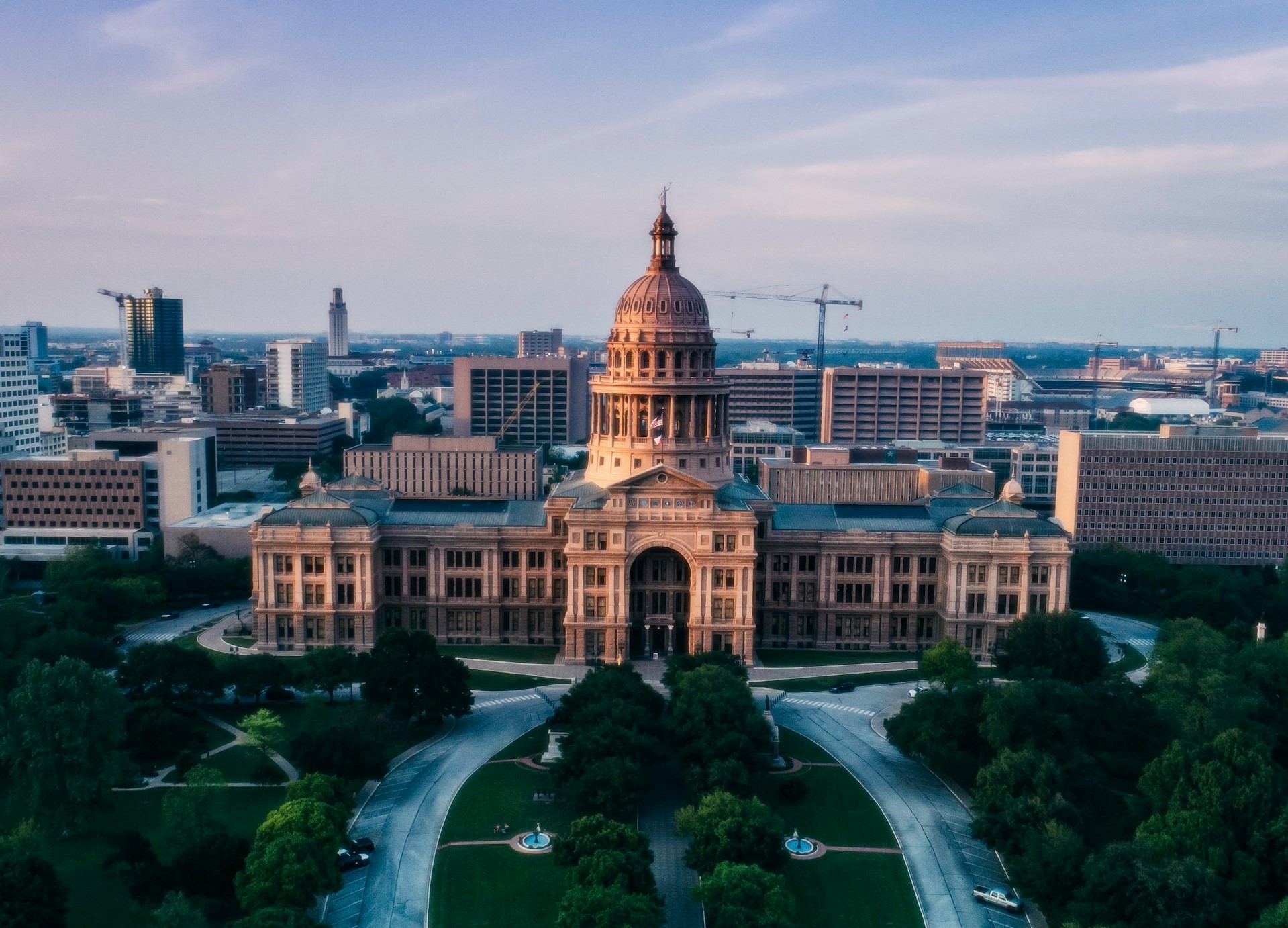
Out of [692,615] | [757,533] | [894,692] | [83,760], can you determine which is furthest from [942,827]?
[83,760]

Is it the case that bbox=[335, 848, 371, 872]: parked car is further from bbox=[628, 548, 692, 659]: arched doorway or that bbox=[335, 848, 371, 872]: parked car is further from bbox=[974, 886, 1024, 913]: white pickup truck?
bbox=[628, 548, 692, 659]: arched doorway

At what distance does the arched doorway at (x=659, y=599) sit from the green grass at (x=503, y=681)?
13125mm

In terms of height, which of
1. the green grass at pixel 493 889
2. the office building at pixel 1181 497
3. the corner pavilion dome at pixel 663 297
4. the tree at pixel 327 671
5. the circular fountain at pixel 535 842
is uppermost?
the corner pavilion dome at pixel 663 297

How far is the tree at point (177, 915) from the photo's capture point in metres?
66.0

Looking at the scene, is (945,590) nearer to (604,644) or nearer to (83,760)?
(604,644)

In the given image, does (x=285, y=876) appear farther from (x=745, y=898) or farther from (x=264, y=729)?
(x=745, y=898)

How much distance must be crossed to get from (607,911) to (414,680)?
4523cm

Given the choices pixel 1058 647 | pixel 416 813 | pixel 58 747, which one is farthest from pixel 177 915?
pixel 1058 647

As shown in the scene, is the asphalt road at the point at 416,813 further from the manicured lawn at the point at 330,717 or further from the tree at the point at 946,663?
the tree at the point at 946,663

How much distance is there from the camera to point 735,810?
8150cm

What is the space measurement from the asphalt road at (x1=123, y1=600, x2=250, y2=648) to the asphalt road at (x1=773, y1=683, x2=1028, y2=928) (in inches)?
3003

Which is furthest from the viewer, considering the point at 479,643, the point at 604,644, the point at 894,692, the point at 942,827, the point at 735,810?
the point at 479,643

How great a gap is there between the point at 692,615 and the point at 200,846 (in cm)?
6802

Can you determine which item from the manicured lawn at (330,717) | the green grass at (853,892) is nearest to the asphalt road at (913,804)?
the green grass at (853,892)
